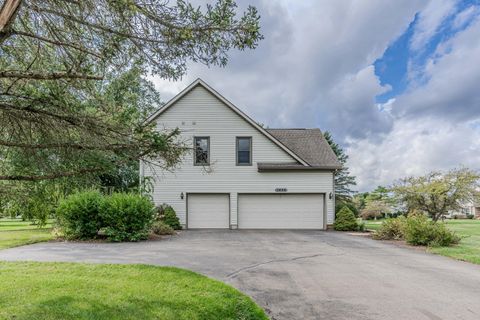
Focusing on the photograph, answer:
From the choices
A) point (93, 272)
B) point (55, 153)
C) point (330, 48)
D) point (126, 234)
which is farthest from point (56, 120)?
point (330, 48)

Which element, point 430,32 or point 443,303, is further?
point 430,32

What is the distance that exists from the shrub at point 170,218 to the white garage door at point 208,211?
980 mm

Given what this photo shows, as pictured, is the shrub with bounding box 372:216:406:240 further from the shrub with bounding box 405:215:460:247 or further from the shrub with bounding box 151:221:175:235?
the shrub with bounding box 151:221:175:235

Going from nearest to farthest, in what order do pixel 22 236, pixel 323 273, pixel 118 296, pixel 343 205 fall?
pixel 118 296
pixel 323 273
pixel 22 236
pixel 343 205

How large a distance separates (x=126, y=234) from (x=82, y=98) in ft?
29.8

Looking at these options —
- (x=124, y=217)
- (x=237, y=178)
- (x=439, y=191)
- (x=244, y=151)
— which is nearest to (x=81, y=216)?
(x=124, y=217)

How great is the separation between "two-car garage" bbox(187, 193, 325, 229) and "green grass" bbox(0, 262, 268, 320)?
1099 centimetres

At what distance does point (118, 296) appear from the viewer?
470 cm

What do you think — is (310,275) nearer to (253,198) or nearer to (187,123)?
(253,198)

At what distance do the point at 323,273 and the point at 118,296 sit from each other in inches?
170

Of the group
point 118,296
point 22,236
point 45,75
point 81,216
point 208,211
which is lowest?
point 22,236

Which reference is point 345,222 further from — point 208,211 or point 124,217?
point 124,217

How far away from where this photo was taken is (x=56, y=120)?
11.3 feet

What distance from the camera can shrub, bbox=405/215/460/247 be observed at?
11.3 meters
